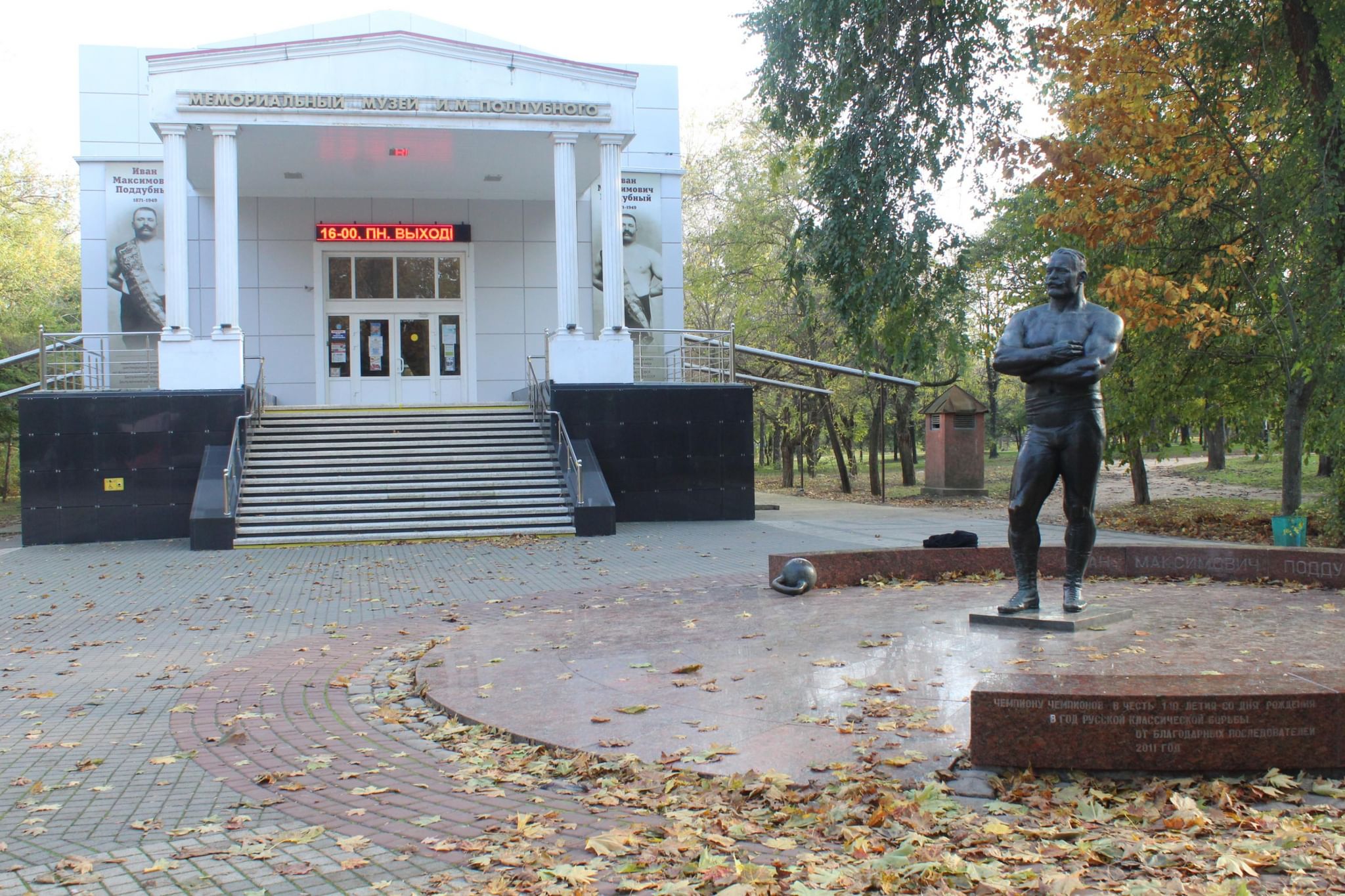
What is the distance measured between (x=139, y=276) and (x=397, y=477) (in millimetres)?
10937

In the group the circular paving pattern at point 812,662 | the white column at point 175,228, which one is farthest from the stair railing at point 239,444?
the circular paving pattern at point 812,662

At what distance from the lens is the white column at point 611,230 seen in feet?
72.0

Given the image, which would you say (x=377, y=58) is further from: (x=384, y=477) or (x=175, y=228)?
(x=384, y=477)

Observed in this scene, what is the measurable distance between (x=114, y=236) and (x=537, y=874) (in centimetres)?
2592

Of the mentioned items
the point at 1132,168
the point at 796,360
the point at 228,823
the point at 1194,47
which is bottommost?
the point at 228,823

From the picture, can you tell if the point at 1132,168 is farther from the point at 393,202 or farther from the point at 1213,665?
the point at 393,202

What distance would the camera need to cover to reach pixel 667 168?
27672 millimetres

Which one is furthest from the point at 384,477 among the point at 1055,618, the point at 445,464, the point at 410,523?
the point at 1055,618

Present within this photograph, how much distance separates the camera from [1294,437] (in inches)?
691

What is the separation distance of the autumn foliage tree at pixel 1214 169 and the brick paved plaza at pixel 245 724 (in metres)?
7.70

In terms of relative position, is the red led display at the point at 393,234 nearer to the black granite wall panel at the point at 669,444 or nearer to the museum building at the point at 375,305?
the museum building at the point at 375,305

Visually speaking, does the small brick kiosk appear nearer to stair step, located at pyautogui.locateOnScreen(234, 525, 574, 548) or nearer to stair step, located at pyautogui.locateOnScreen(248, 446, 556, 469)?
stair step, located at pyautogui.locateOnScreen(248, 446, 556, 469)

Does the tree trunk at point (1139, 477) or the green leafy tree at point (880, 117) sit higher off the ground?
the green leafy tree at point (880, 117)

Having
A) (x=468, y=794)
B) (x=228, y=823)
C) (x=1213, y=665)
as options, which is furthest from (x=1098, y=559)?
(x=228, y=823)
